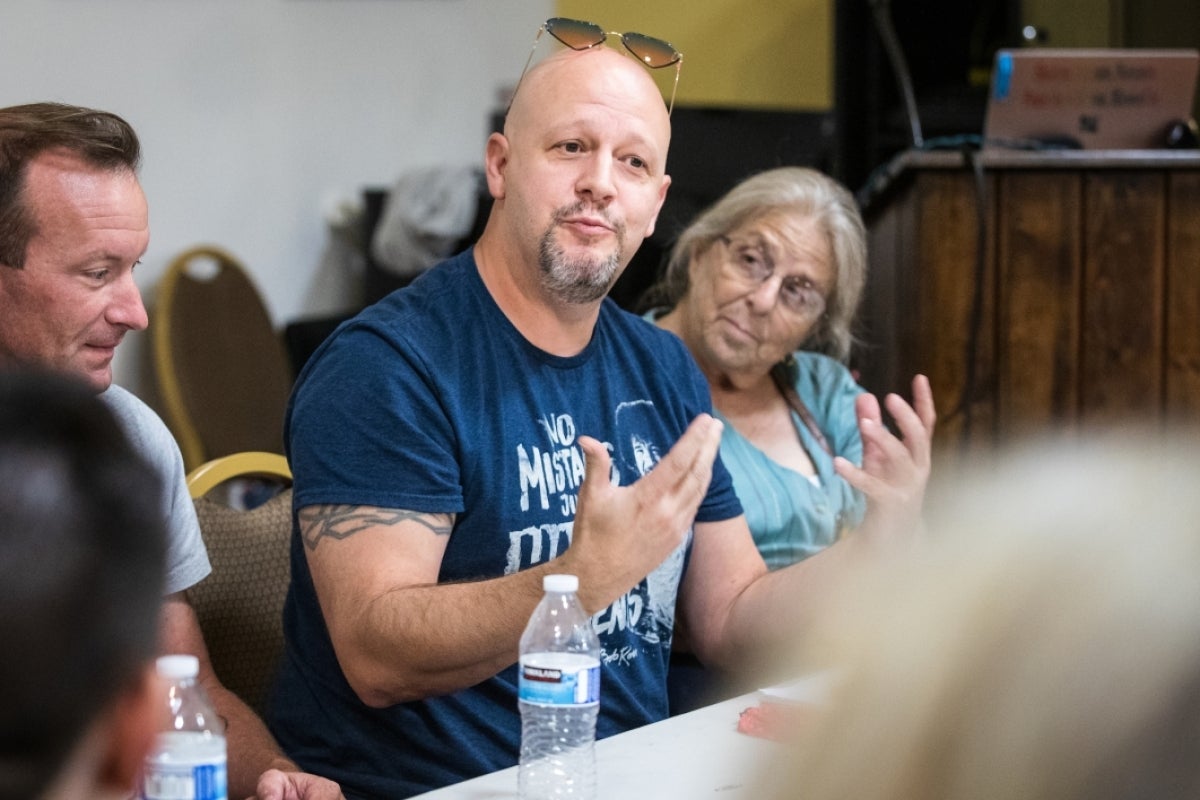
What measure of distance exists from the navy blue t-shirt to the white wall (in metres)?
2.39

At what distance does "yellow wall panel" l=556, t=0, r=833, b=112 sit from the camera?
5.73 meters

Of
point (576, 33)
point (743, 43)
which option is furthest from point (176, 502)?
point (743, 43)

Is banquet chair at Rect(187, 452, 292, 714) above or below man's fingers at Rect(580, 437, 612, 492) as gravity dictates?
below

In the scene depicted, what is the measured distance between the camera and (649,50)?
1.93 metres

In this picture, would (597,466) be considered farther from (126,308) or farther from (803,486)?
(803,486)

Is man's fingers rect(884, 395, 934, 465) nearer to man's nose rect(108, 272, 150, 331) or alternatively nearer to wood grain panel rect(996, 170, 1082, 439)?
man's nose rect(108, 272, 150, 331)

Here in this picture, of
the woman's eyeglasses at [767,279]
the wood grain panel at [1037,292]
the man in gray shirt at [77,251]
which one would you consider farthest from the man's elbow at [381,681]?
the wood grain panel at [1037,292]

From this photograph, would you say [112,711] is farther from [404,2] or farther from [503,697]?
[404,2]

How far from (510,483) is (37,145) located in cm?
64

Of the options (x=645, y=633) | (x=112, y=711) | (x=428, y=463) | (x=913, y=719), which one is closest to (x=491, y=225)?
(x=428, y=463)

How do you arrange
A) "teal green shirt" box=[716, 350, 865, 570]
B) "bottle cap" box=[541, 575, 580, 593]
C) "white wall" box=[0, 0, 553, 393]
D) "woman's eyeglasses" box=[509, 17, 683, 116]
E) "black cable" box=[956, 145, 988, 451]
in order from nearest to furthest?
"bottle cap" box=[541, 575, 580, 593] < "woman's eyeglasses" box=[509, 17, 683, 116] < "teal green shirt" box=[716, 350, 865, 570] < "black cable" box=[956, 145, 988, 451] < "white wall" box=[0, 0, 553, 393]

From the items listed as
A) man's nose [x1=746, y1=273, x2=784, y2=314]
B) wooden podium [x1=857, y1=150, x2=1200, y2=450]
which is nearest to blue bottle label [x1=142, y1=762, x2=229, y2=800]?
man's nose [x1=746, y1=273, x2=784, y2=314]

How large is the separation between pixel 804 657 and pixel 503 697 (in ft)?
3.68

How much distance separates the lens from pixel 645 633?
1.76m
